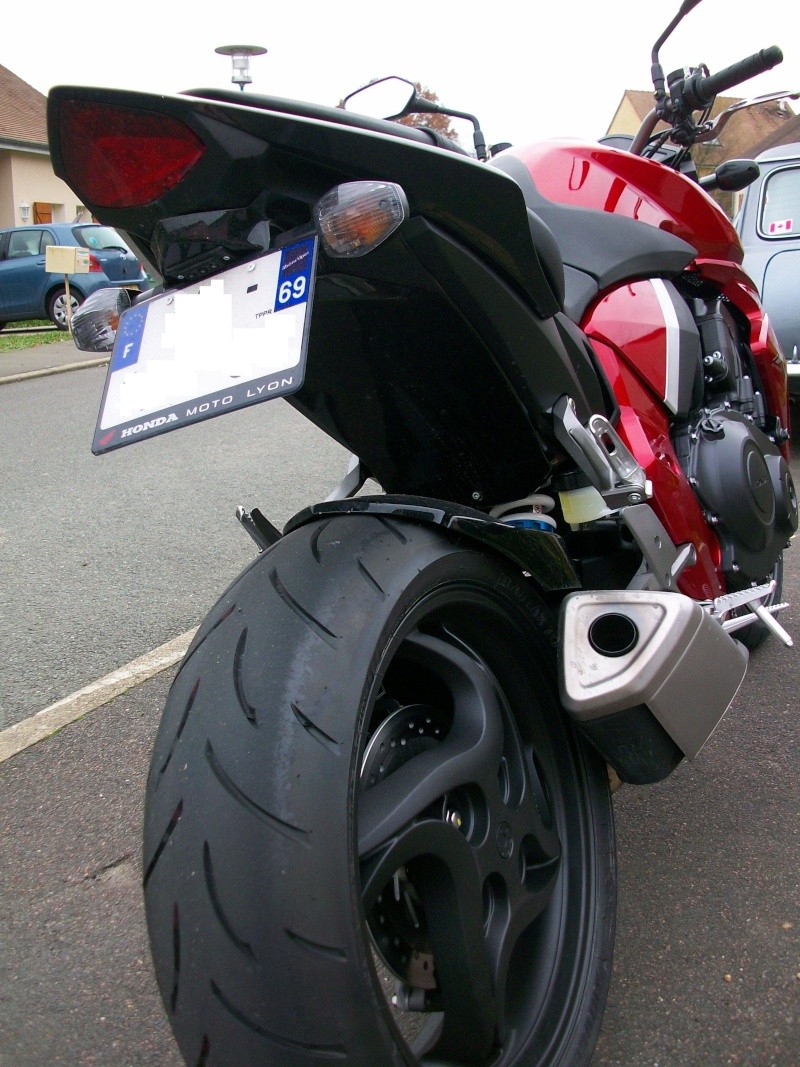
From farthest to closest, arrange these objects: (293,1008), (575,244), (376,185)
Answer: (575,244) < (376,185) < (293,1008)

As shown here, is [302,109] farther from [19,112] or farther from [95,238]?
[19,112]

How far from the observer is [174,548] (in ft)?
14.0

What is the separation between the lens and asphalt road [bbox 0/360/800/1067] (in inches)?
66.9

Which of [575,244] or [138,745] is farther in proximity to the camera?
[138,745]

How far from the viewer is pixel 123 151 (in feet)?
4.08

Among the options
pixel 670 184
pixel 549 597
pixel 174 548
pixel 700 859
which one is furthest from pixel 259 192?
pixel 174 548

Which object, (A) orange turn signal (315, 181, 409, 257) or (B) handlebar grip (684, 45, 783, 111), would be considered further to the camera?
(B) handlebar grip (684, 45, 783, 111)

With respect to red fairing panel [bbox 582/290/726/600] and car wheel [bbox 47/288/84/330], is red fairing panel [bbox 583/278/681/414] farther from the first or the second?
car wheel [bbox 47/288/84/330]

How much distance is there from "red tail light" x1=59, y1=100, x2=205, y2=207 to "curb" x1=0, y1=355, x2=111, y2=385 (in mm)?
8883

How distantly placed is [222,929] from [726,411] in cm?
168

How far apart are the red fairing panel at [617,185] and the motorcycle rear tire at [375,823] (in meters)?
0.95

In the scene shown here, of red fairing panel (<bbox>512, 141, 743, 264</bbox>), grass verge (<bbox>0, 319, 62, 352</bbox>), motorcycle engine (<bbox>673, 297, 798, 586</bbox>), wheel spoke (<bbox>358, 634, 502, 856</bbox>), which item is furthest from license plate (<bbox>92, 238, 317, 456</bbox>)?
grass verge (<bbox>0, 319, 62, 352</bbox>)

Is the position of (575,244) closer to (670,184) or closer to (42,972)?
(670,184)

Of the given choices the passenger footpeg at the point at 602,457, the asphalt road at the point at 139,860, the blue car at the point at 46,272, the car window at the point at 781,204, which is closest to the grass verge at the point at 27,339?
the blue car at the point at 46,272
